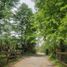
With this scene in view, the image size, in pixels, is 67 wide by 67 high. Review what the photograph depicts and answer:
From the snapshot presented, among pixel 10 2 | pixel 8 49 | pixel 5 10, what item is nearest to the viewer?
pixel 8 49

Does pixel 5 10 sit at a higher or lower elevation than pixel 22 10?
lower

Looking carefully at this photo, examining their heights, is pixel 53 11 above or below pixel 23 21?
below

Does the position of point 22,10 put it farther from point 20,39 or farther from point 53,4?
point 53,4

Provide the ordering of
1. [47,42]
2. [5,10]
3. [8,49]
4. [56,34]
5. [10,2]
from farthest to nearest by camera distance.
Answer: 1. [10,2]
2. [5,10]
3. [8,49]
4. [47,42]
5. [56,34]

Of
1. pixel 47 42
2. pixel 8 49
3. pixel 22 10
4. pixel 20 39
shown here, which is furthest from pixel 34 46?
pixel 47 42

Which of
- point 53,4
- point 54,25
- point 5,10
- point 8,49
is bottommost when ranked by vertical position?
point 8,49

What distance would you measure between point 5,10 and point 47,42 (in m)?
13.7

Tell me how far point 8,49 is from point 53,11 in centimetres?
765

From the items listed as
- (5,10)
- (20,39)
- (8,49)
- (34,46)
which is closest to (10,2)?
(5,10)

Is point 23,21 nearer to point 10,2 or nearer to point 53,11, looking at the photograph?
point 10,2

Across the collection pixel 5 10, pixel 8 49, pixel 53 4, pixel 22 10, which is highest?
pixel 22 10

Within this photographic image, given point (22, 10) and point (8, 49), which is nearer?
point (8, 49)

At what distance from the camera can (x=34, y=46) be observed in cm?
5009

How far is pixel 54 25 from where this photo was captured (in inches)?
564
